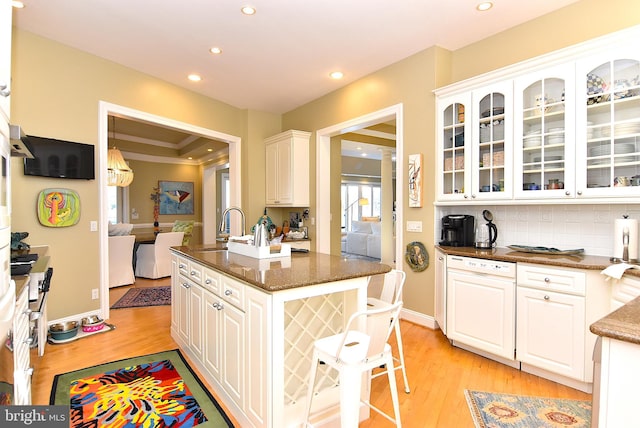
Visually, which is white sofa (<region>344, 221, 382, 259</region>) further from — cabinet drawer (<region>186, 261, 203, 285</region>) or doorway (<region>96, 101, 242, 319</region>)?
cabinet drawer (<region>186, 261, 203, 285</region>)

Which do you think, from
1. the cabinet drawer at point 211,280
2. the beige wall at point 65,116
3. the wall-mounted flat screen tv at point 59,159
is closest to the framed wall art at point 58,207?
the beige wall at point 65,116

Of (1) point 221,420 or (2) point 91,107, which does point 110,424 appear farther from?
(2) point 91,107

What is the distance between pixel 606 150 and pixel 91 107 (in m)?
4.88

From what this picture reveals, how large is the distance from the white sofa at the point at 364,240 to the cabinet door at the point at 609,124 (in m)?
6.08

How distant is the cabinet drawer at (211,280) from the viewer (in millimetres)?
2193

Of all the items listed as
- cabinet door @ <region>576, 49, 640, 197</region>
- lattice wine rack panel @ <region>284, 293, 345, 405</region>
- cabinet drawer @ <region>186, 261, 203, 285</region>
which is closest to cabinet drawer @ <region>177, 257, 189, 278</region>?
cabinet drawer @ <region>186, 261, 203, 285</region>

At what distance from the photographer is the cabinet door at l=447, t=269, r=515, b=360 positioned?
258 cm

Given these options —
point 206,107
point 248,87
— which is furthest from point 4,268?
point 206,107

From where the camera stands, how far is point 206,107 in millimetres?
4988

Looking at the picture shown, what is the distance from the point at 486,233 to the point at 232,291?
260 cm

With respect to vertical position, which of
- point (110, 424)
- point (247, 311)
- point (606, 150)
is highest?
point (606, 150)

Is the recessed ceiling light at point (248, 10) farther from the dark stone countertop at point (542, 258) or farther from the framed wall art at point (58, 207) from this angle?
the dark stone countertop at point (542, 258)

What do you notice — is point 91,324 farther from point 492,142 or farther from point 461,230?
point 492,142

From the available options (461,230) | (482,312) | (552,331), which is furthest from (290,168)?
(552,331)
